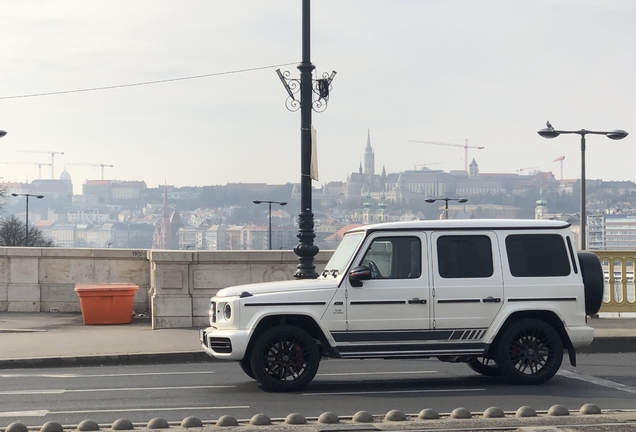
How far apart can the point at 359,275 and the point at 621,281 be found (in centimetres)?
916

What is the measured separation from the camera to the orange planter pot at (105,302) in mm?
16750

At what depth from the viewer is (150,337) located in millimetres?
14914

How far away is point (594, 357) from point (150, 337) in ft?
22.8

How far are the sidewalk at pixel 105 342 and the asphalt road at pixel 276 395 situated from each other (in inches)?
16.9

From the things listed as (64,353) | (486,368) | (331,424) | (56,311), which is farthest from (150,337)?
(331,424)

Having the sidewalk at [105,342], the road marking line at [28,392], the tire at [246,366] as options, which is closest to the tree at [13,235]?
the sidewalk at [105,342]

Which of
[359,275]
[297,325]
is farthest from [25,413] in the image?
[359,275]

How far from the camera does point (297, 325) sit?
10.0 meters

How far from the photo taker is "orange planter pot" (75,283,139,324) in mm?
16750

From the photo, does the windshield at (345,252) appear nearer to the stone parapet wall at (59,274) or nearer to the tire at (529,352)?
the tire at (529,352)

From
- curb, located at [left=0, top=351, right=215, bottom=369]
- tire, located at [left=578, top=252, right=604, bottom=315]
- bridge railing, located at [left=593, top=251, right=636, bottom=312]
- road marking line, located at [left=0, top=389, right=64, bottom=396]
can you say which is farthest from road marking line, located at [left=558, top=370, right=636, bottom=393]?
bridge railing, located at [left=593, top=251, right=636, bottom=312]

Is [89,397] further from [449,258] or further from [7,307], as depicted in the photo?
[7,307]

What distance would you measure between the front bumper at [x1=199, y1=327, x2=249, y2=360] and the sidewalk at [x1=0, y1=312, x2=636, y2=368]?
317 centimetres

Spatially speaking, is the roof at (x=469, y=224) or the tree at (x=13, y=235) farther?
the tree at (x=13, y=235)
